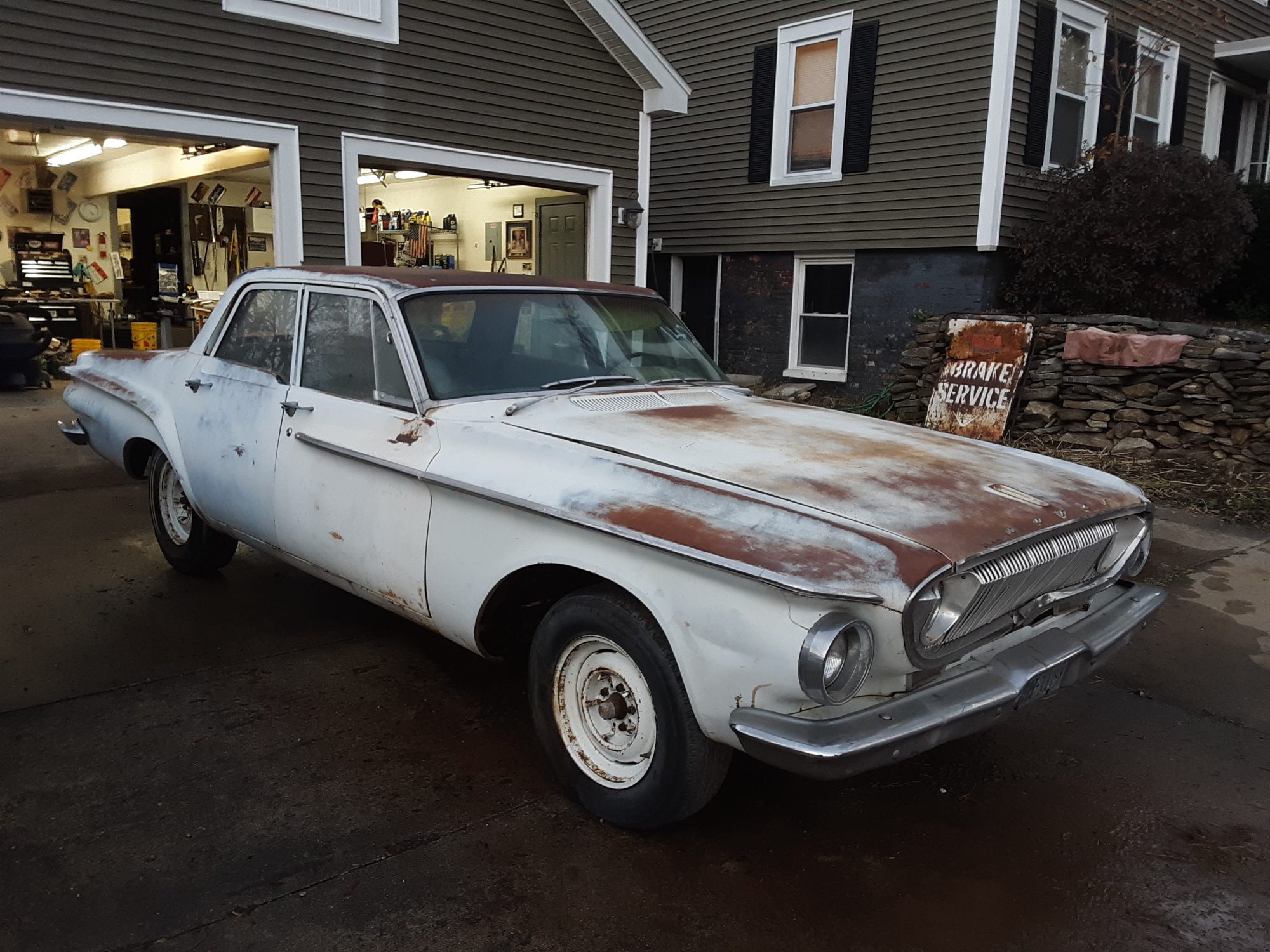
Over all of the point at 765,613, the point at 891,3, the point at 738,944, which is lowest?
the point at 738,944

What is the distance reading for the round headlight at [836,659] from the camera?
7.64 ft

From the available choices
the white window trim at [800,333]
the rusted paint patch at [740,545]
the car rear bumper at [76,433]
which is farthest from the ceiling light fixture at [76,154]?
the rusted paint patch at [740,545]

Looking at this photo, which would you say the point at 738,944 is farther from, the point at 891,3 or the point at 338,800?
the point at 891,3

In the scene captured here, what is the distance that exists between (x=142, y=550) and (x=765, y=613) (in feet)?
15.1

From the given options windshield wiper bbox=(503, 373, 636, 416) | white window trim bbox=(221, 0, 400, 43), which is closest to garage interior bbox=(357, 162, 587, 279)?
white window trim bbox=(221, 0, 400, 43)

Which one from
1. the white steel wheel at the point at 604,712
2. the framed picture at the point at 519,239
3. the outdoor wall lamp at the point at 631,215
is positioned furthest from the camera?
the framed picture at the point at 519,239

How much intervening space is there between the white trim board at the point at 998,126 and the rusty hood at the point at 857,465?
26.2ft

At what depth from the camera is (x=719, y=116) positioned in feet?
45.2

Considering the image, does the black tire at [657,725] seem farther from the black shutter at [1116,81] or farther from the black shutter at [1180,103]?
the black shutter at [1180,103]

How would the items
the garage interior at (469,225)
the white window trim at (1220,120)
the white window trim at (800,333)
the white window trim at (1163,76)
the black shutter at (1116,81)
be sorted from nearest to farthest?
the black shutter at (1116,81), the white window trim at (1163,76), the white window trim at (800,333), the white window trim at (1220,120), the garage interior at (469,225)

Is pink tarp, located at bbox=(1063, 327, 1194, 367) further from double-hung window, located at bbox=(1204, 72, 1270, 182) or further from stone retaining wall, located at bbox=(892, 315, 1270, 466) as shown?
double-hung window, located at bbox=(1204, 72, 1270, 182)

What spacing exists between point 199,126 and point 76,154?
693 cm

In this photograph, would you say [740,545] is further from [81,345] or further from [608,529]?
[81,345]

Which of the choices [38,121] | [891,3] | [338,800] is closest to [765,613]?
[338,800]
